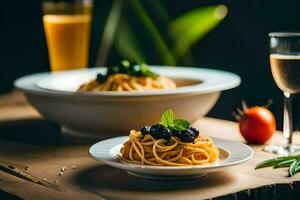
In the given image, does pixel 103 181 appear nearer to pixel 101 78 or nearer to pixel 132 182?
pixel 132 182

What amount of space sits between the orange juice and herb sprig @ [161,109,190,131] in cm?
113

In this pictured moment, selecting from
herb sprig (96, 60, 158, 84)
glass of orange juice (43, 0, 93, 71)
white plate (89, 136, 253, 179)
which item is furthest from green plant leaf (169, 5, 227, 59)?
white plate (89, 136, 253, 179)

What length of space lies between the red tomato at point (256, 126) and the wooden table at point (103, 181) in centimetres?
4

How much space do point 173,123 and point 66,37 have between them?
1.14 meters

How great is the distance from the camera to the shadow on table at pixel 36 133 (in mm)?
1867

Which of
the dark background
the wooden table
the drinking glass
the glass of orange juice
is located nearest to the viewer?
the wooden table

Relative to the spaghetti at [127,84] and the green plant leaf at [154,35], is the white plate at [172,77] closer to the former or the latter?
the spaghetti at [127,84]

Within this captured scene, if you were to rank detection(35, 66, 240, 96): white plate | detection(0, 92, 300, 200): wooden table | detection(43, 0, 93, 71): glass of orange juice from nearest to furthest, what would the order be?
detection(0, 92, 300, 200): wooden table → detection(35, 66, 240, 96): white plate → detection(43, 0, 93, 71): glass of orange juice

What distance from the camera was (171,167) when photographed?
1.34m

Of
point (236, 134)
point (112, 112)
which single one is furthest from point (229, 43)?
point (112, 112)

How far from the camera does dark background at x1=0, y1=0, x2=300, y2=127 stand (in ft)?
9.25

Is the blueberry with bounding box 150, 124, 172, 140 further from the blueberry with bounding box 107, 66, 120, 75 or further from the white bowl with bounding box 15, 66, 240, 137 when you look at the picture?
the blueberry with bounding box 107, 66, 120, 75

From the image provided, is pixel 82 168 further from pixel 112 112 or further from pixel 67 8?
pixel 67 8

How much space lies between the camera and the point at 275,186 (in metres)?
1.38
